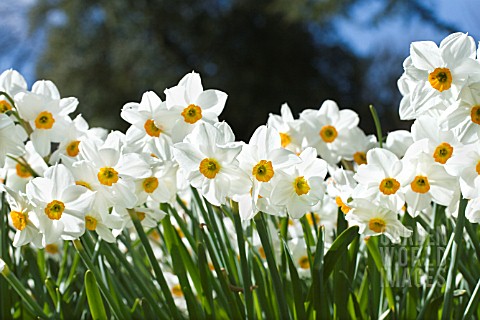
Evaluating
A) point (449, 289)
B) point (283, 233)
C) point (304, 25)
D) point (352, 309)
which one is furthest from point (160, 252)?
point (304, 25)

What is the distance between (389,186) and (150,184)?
0.78 feet

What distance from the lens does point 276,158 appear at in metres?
0.59

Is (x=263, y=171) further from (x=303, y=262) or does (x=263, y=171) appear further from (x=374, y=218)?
(x=303, y=262)

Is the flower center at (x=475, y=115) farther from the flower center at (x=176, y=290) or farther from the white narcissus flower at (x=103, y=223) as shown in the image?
the flower center at (x=176, y=290)

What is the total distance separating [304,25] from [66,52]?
4.32 meters

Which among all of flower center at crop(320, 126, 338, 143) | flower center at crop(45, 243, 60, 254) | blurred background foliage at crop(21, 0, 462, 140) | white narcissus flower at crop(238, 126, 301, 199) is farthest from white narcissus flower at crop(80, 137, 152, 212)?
blurred background foliage at crop(21, 0, 462, 140)

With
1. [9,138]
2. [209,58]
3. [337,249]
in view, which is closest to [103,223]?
[9,138]

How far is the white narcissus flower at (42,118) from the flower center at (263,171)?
27cm

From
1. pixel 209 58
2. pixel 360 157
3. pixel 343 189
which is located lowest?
pixel 343 189

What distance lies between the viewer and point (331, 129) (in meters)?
0.87

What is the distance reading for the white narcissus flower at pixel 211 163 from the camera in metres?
0.59

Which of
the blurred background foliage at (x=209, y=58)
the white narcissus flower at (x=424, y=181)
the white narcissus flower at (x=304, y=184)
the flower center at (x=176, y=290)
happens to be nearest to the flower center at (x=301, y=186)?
the white narcissus flower at (x=304, y=184)

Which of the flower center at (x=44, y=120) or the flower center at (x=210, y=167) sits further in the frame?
the flower center at (x=44, y=120)

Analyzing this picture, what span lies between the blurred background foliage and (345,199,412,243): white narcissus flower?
10462mm
